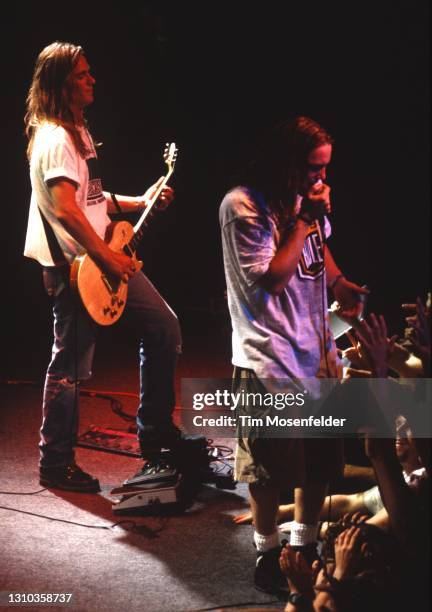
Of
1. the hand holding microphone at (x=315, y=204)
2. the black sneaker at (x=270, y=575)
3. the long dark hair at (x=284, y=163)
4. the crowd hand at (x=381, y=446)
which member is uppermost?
the long dark hair at (x=284, y=163)

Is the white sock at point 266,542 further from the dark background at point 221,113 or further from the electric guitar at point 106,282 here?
the dark background at point 221,113

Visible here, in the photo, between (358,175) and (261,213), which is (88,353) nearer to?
(261,213)

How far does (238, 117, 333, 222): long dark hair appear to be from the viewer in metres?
2.48

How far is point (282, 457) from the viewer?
8.18 ft

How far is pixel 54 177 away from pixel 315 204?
1.27 m

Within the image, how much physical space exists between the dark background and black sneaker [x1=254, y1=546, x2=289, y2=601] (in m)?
3.44

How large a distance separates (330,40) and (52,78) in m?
3.40

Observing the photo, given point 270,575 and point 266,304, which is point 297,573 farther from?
point 266,304

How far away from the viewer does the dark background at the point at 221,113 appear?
20.2 feet

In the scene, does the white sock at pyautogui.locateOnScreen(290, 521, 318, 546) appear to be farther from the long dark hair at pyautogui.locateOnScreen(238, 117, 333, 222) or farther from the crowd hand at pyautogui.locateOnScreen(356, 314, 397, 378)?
the long dark hair at pyautogui.locateOnScreen(238, 117, 333, 222)

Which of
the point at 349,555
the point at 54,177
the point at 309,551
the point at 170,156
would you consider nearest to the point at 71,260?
the point at 54,177

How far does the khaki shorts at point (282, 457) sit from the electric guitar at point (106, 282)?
1000 millimetres

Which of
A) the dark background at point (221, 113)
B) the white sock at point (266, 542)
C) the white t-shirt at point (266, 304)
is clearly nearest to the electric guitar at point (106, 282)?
the white t-shirt at point (266, 304)

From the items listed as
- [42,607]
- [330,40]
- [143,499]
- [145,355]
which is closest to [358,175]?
[330,40]
